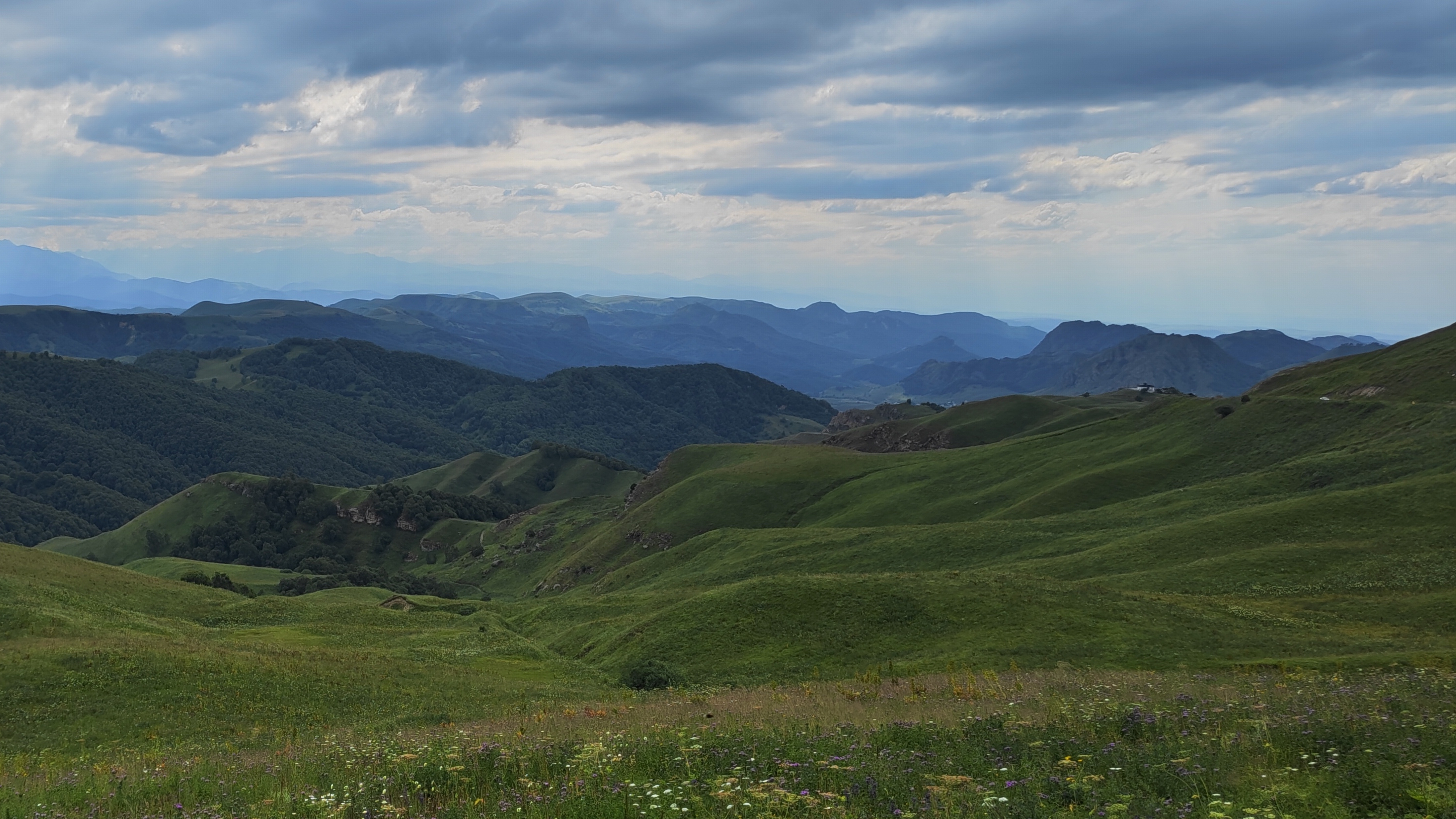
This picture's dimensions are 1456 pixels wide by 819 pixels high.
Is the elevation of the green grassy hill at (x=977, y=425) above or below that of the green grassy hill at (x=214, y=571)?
above

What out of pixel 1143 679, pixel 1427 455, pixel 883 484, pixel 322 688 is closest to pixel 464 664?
pixel 322 688

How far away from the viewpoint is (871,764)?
12.5 m

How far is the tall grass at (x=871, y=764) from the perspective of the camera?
10.6 metres

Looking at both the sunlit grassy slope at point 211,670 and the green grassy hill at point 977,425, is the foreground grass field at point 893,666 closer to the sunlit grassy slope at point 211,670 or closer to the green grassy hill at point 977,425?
the sunlit grassy slope at point 211,670

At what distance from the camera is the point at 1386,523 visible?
162 ft

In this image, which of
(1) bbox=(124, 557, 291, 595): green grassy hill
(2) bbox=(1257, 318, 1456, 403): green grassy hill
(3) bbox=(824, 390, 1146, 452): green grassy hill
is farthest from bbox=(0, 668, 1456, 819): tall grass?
(3) bbox=(824, 390, 1146, 452): green grassy hill

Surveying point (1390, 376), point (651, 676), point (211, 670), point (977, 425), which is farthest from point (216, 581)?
point (977, 425)

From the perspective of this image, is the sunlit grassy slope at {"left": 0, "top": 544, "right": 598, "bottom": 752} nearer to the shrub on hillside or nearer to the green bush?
the green bush

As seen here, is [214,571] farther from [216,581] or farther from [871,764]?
[871,764]

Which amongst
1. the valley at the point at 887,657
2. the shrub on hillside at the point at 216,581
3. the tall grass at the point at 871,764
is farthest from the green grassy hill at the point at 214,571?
the tall grass at the point at 871,764

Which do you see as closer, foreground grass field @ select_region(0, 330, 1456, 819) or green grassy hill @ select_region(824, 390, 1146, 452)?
foreground grass field @ select_region(0, 330, 1456, 819)

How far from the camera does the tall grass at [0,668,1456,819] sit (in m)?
10.6

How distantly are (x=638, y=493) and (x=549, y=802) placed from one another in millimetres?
150659

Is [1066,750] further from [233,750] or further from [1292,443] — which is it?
[1292,443]
